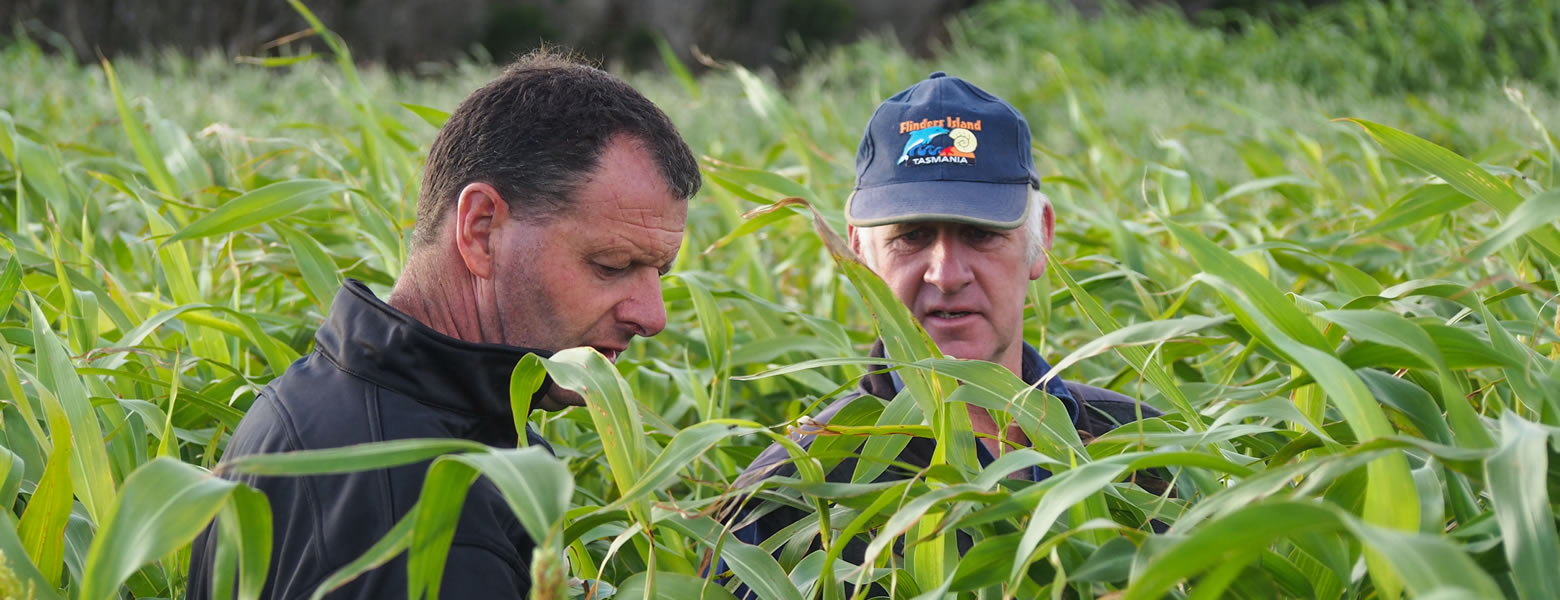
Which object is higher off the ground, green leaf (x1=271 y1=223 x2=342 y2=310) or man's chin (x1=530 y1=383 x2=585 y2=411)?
man's chin (x1=530 y1=383 x2=585 y2=411)

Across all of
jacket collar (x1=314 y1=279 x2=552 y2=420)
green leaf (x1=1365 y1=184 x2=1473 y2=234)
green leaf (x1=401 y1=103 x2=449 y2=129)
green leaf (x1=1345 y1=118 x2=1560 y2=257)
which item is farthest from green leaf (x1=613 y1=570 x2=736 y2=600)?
green leaf (x1=401 y1=103 x2=449 y2=129)

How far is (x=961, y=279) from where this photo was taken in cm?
208

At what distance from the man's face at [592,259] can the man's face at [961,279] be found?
0.78 m

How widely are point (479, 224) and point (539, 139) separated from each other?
10 centimetres

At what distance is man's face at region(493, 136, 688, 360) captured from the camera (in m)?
1.34

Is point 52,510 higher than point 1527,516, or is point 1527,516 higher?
point 1527,516

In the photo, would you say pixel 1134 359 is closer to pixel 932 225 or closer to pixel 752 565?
pixel 752 565

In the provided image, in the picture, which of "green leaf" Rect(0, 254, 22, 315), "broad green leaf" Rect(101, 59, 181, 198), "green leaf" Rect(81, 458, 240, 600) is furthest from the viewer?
"broad green leaf" Rect(101, 59, 181, 198)

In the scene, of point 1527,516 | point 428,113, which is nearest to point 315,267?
point 428,113

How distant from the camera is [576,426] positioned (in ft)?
6.95

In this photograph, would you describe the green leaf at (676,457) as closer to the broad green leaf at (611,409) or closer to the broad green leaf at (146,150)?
the broad green leaf at (611,409)

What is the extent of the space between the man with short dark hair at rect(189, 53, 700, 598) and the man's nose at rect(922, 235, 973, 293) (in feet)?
2.31

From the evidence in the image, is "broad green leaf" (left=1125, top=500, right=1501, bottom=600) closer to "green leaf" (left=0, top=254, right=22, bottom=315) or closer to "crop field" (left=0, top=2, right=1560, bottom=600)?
"crop field" (left=0, top=2, right=1560, bottom=600)

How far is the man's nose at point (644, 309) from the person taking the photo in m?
1.39
